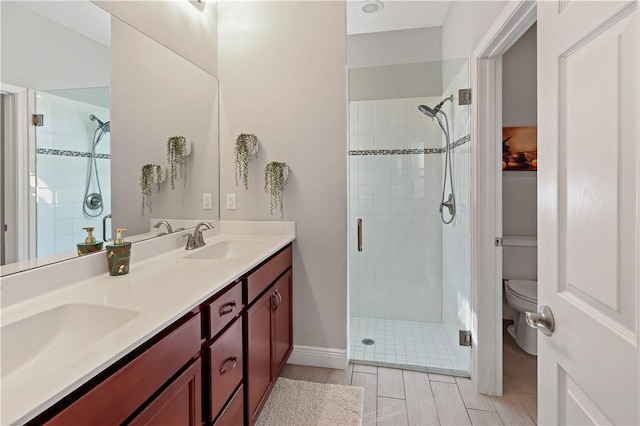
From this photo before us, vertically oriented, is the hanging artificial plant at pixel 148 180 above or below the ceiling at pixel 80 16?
below

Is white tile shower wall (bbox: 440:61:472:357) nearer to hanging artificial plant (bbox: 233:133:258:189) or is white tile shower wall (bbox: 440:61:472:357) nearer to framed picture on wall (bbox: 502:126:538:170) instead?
framed picture on wall (bbox: 502:126:538:170)

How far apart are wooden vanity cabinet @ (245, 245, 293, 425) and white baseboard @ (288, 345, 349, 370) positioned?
127 mm

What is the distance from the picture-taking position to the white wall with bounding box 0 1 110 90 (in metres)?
1.07

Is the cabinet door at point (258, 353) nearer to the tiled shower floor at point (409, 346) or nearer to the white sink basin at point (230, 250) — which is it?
the white sink basin at point (230, 250)

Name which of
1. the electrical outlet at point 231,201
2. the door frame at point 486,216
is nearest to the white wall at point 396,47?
the door frame at point 486,216

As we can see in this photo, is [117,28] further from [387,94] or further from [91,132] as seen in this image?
[387,94]

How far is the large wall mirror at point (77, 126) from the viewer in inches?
42.9

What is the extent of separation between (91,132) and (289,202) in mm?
1202

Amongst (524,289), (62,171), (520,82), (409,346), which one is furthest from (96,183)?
(520,82)

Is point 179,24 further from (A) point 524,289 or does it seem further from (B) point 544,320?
(A) point 524,289

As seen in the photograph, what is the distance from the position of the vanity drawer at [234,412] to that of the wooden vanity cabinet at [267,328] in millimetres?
50

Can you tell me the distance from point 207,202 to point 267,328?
3.19ft

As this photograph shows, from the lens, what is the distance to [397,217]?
9.20 feet

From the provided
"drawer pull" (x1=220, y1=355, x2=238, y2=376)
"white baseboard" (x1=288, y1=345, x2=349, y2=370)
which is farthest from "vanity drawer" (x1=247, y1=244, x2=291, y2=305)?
"white baseboard" (x1=288, y1=345, x2=349, y2=370)
